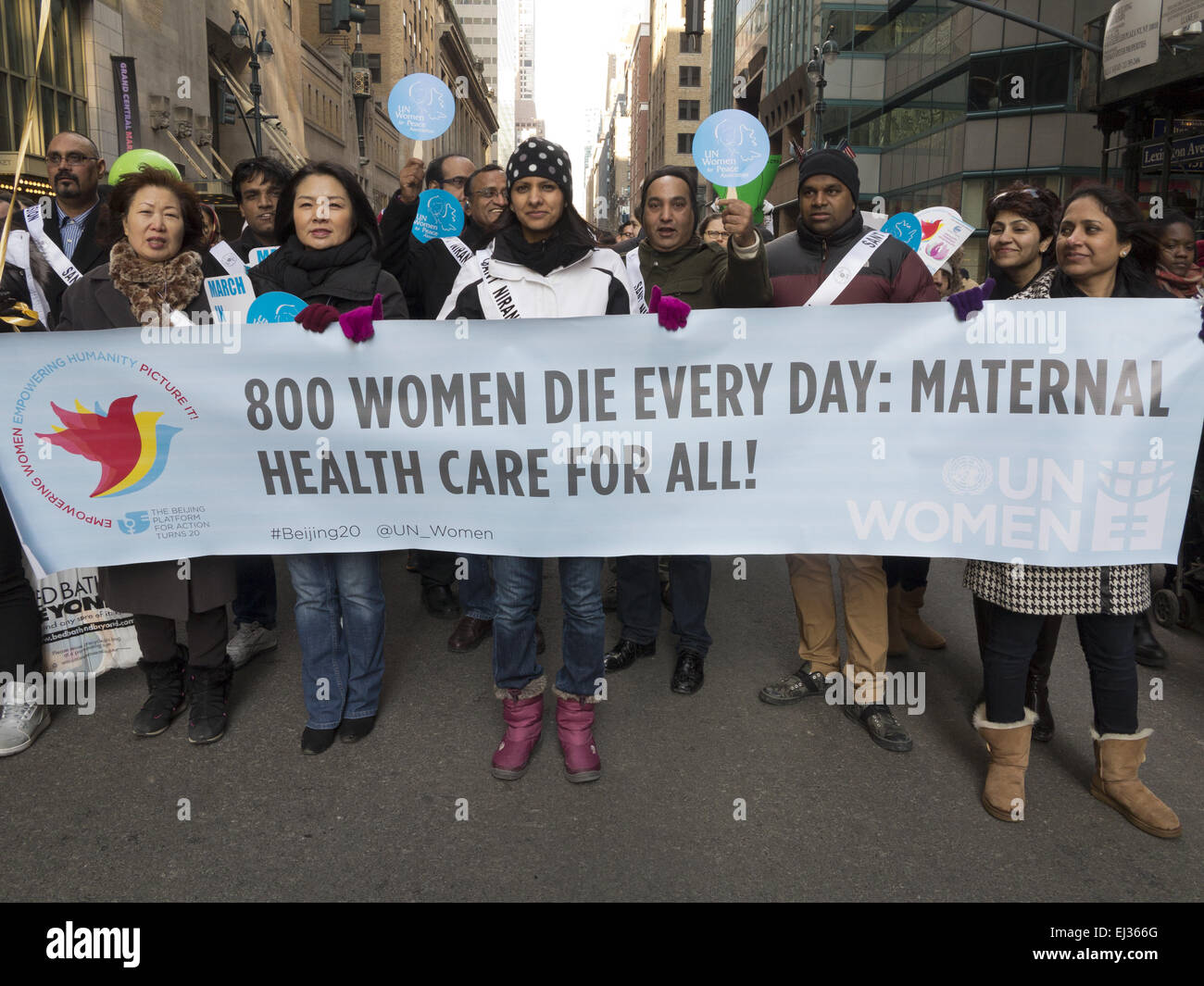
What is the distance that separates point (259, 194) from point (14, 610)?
8.44 ft

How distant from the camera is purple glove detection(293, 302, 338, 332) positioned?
3414 mm

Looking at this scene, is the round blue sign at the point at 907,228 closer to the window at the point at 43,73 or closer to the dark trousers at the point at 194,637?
the dark trousers at the point at 194,637

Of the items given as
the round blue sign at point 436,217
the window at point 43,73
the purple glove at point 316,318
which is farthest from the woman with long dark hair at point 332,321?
the window at point 43,73

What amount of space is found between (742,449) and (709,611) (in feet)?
6.96

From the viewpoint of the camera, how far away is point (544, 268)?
134 inches

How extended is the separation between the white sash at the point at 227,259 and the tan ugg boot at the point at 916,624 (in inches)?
136

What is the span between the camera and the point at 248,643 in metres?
4.63

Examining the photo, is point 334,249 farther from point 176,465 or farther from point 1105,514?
point 1105,514

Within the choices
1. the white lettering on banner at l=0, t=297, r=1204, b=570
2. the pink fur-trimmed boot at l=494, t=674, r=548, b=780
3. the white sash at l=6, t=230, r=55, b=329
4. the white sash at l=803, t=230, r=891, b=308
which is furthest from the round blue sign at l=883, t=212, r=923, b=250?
the white sash at l=6, t=230, r=55, b=329

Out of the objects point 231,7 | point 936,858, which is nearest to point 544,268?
point 936,858

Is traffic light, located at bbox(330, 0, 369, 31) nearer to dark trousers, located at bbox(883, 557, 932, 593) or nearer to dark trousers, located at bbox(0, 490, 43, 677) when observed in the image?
dark trousers, located at bbox(0, 490, 43, 677)

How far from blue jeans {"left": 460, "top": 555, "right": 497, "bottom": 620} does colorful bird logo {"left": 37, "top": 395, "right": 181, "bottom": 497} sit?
5.48 ft
